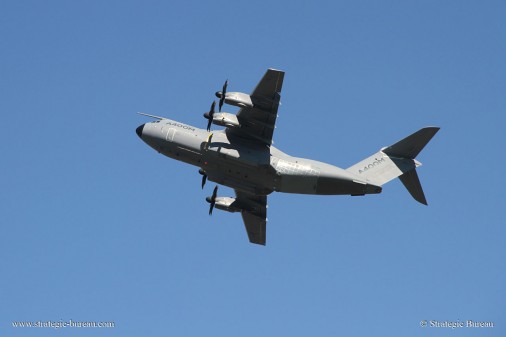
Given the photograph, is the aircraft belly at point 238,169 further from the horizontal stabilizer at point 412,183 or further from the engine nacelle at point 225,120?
the horizontal stabilizer at point 412,183

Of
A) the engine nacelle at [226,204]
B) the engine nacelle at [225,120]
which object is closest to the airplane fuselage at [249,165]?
the engine nacelle at [225,120]

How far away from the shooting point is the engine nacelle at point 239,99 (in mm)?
45719

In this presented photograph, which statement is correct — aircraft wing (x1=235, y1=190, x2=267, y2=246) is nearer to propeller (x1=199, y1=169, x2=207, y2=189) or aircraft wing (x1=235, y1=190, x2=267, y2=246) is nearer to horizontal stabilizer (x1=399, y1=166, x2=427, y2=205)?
propeller (x1=199, y1=169, x2=207, y2=189)

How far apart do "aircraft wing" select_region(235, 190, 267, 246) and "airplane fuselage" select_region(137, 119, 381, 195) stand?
13.6 ft

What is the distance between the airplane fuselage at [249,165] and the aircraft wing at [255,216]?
4.16 m

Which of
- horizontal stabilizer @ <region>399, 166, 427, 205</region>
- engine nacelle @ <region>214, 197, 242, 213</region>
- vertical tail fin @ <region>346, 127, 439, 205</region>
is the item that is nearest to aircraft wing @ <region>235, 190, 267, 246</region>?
engine nacelle @ <region>214, 197, 242, 213</region>

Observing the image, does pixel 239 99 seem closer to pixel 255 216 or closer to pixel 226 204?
pixel 226 204

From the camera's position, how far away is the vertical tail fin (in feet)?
158

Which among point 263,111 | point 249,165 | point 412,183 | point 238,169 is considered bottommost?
point 238,169

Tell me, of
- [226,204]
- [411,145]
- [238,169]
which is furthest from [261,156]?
[411,145]

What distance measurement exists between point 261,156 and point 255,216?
7040 millimetres

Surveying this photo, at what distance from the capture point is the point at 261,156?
4734 centimetres

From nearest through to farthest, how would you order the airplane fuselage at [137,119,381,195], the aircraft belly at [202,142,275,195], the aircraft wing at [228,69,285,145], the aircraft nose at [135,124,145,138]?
the aircraft wing at [228,69,285,145] < the airplane fuselage at [137,119,381,195] < the aircraft belly at [202,142,275,195] < the aircraft nose at [135,124,145,138]

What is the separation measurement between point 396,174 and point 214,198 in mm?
11250
